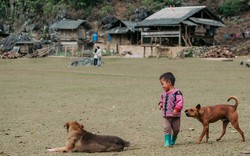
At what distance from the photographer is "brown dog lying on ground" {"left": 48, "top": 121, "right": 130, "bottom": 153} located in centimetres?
829

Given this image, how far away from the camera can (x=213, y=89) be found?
20.8m

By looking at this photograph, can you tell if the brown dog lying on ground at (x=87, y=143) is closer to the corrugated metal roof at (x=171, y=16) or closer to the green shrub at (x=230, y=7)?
the corrugated metal roof at (x=171, y=16)

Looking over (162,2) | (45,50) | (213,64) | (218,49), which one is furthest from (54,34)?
(213,64)

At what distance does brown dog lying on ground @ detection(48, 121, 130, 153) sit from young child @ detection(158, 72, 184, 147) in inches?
33.6

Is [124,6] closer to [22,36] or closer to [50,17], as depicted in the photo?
[50,17]

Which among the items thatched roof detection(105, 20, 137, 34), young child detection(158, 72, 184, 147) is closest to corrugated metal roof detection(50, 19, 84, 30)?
thatched roof detection(105, 20, 137, 34)

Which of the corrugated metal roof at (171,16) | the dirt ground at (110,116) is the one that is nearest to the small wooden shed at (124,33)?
the corrugated metal roof at (171,16)

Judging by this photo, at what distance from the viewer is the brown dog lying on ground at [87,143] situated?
829 cm

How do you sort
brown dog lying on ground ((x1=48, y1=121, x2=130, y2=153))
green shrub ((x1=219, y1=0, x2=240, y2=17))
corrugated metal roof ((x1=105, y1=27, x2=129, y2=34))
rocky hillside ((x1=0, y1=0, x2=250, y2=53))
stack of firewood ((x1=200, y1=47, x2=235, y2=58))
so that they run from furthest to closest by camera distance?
rocky hillside ((x1=0, y1=0, x2=250, y2=53)), green shrub ((x1=219, y1=0, x2=240, y2=17)), corrugated metal roof ((x1=105, y1=27, x2=129, y2=34)), stack of firewood ((x1=200, y1=47, x2=235, y2=58)), brown dog lying on ground ((x1=48, y1=121, x2=130, y2=153))

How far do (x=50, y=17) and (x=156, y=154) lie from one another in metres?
70.0

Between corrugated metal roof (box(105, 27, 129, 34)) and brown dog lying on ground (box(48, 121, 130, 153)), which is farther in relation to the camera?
corrugated metal roof (box(105, 27, 129, 34))

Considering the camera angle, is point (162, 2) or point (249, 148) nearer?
point (249, 148)

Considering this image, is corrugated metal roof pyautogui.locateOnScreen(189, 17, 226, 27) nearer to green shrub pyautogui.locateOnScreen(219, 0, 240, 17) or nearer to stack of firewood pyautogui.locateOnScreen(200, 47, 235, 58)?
stack of firewood pyautogui.locateOnScreen(200, 47, 235, 58)

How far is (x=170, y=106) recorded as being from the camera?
28.2 ft
